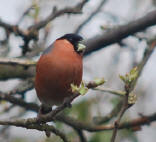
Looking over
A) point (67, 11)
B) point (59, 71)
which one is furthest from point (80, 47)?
point (67, 11)

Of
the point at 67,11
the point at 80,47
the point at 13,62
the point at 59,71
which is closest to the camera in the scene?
the point at 59,71

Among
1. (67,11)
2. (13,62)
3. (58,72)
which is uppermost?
(67,11)

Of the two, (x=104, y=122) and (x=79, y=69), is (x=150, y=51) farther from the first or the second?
(x=79, y=69)

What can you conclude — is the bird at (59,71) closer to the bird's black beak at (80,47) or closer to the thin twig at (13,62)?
the bird's black beak at (80,47)

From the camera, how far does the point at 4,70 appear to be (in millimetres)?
3482

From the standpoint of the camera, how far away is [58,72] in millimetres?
2604

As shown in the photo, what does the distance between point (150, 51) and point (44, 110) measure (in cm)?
109

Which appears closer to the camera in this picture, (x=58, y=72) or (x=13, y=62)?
(x=58, y=72)

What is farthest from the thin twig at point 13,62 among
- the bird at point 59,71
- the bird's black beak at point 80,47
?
the bird's black beak at point 80,47

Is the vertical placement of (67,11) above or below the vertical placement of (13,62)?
above

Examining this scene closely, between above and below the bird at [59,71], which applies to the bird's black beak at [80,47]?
above

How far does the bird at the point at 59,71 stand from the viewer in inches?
103

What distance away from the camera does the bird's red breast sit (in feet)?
8.59

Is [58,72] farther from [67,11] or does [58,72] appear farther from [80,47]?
[67,11]
